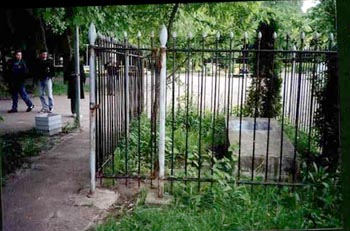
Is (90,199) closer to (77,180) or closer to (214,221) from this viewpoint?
(77,180)

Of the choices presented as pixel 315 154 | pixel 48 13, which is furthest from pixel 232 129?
pixel 48 13

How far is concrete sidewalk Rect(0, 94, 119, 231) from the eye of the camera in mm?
3977

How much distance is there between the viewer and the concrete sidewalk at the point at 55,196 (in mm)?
3977

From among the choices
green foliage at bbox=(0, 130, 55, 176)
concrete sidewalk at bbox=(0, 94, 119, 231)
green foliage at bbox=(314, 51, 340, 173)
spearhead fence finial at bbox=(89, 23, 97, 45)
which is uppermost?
spearhead fence finial at bbox=(89, 23, 97, 45)

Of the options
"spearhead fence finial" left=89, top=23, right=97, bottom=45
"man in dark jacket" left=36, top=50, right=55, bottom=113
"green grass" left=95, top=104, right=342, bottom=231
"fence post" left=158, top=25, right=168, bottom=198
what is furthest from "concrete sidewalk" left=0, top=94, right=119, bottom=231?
"man in dark jacket" left=36, top=50, right=55, bottom=113

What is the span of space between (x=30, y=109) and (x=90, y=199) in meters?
8.27

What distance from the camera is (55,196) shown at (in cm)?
469

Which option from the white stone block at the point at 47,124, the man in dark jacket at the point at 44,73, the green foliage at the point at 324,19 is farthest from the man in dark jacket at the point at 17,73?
the green foliage at the point at 324,19

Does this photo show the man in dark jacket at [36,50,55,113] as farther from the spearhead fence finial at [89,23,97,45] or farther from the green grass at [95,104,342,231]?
the green grass at [95,104,342,231]

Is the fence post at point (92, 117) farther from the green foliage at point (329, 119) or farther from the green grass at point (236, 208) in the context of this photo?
the green foliage at point (329, 119)

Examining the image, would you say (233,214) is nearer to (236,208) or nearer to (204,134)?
(236,208)

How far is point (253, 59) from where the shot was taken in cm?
977

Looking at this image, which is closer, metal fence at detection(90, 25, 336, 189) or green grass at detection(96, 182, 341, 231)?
green grass at detection(96, 182, 341, 231)

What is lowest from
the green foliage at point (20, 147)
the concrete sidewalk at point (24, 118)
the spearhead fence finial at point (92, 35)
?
the green foliage at point (20, 147)
